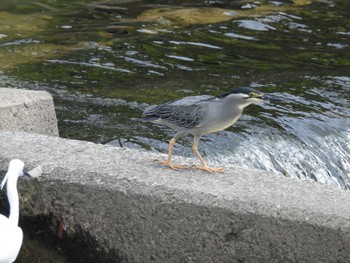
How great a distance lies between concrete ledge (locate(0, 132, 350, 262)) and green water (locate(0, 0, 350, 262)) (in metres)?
1.76

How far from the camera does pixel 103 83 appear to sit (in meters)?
8.90

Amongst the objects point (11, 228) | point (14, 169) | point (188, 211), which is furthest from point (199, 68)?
point (11, 228)

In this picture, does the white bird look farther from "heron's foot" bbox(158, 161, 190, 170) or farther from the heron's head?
"heron's foot" bbox(158, 161, 190, 170)

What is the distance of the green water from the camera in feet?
24.0

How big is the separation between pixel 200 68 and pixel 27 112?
3539 millimetres

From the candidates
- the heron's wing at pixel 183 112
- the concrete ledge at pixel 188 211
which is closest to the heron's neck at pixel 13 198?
the concrete ledge at pixel 188 211

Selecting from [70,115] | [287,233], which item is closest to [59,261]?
[287,233]

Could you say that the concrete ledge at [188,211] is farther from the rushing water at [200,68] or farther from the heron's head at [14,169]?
the rushing water at [200,68]

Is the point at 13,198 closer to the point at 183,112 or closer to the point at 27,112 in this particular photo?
the point at 183,112

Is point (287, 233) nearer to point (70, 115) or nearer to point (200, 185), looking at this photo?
point (200, 185)

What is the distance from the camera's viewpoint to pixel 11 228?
4578 mm

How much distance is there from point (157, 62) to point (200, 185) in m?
4.89

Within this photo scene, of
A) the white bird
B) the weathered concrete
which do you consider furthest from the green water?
the white bird

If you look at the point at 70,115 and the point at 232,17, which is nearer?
the point at 70,115
